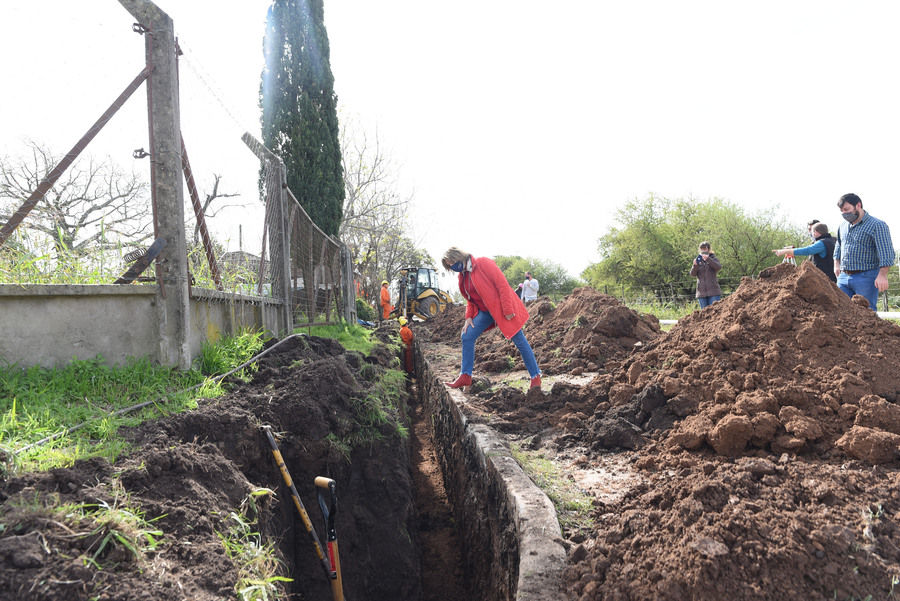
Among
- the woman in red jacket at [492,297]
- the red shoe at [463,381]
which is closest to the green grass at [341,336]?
the red shoe at [463,381]

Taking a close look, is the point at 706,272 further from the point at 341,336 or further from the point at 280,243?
the point at 280,243

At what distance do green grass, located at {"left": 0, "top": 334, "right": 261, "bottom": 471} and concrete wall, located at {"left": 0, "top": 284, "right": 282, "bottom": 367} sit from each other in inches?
3.0

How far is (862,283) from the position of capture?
510 centimetres

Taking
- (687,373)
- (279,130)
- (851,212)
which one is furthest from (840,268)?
(279,130)

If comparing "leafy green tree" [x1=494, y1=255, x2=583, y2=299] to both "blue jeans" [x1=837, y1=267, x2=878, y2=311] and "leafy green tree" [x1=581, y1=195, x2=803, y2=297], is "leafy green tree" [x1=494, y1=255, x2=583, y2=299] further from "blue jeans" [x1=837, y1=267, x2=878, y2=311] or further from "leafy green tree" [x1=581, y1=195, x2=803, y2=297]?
"blue jeans" [x1=837, y1=267, x2=878, y2=311]

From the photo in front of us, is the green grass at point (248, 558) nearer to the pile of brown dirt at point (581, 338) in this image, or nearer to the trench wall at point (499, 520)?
the trench wall at point (499, 520)

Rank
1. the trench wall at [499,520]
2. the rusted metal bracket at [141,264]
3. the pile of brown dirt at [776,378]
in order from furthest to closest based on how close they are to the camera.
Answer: the rusted metal bracket at [141,264]
the pile of brown dirt at [776,378]
the trench wall at [499,520]

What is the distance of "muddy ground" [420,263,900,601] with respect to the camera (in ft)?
5.54

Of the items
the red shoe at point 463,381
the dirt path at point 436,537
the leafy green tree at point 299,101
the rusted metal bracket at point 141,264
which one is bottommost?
the dirt path at point 436,537

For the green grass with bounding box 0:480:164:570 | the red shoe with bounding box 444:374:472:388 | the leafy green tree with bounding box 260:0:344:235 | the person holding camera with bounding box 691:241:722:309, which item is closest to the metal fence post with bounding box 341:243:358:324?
the leafy green tree with bounding box 260:0:344:235

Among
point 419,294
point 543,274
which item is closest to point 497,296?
point 419,294

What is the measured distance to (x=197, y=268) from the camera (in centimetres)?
405

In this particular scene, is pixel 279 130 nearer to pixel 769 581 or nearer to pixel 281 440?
pixel 281 440

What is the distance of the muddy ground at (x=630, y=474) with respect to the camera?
1589mm
